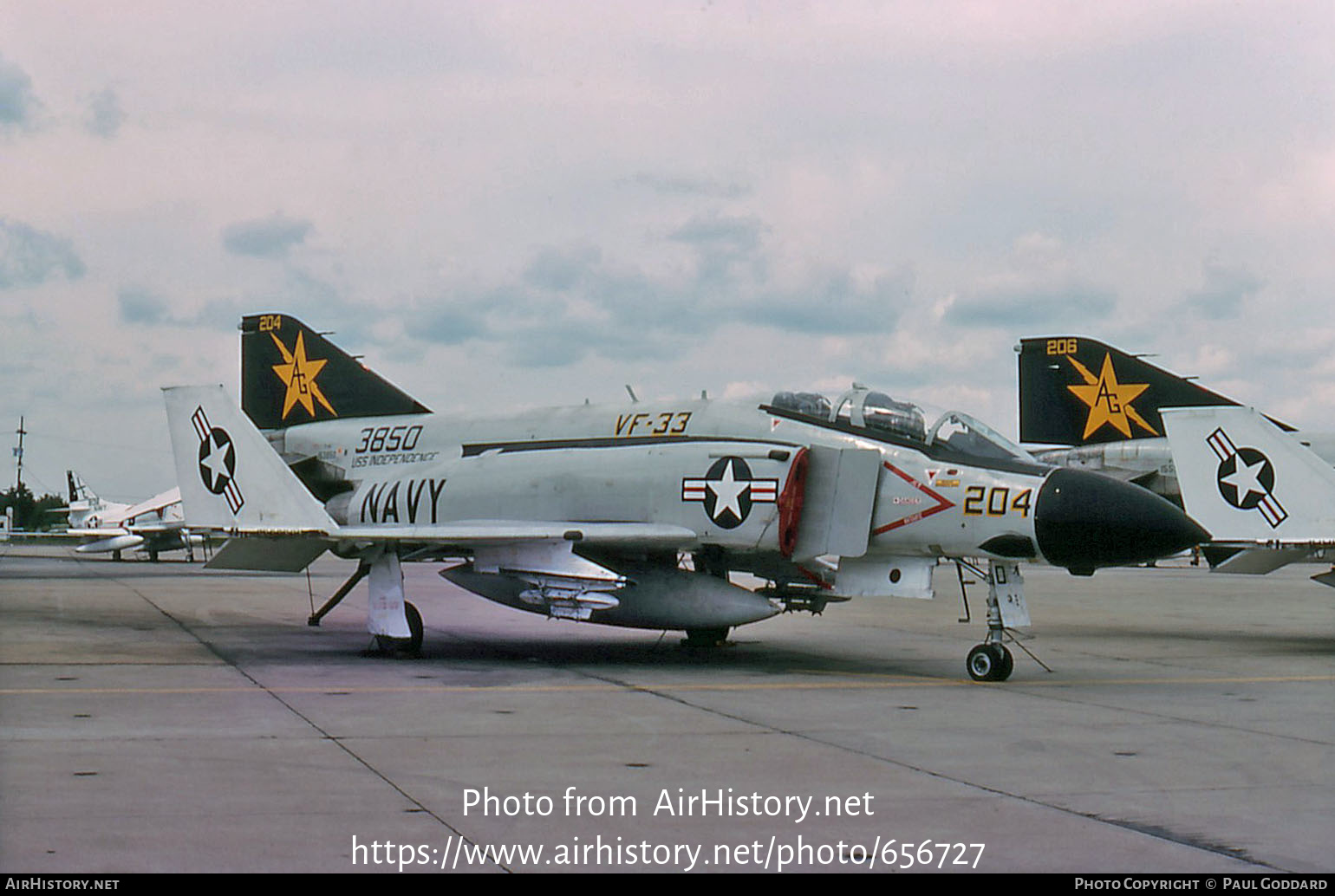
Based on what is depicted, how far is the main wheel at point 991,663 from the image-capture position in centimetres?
1116

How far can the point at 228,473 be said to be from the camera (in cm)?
1381

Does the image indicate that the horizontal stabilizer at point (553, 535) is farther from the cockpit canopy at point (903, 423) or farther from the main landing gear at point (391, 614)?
the cockpit canopy at point (903, 423)

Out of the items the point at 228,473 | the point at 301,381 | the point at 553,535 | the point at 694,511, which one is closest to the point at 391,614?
the point at 553,535

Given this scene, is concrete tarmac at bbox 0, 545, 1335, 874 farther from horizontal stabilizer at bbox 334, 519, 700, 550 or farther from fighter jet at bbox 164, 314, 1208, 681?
horizontal stabilizer at bbox 334, 519, 700, 550

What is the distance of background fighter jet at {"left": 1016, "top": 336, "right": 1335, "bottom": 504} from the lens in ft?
67.9

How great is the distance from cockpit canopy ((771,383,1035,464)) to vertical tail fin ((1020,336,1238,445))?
32.4ft

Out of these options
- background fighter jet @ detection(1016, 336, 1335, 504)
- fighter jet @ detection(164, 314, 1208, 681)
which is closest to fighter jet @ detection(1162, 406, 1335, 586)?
fighter jet @ detection(164, 314, 1208, 681)

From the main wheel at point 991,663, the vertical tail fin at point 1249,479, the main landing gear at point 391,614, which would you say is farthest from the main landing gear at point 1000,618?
the main landing gear at point 391,614

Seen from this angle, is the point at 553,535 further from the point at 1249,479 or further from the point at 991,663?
the point at 1249,479

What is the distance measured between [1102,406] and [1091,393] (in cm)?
27

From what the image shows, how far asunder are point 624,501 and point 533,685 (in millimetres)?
2411

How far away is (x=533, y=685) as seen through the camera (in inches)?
428

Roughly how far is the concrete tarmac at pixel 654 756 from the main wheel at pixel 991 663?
0.54ft

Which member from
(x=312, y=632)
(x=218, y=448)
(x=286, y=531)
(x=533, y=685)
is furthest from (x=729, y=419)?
(x=312, y=632)
